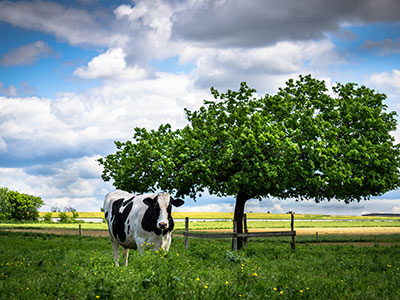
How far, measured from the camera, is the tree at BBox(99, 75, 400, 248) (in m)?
25.2

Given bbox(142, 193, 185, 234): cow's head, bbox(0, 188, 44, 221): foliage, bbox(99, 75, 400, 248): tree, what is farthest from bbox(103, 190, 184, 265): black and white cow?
bbox(0, 188, 44, 221): foliage

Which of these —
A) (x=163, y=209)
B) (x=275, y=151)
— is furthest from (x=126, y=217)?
(x=275, y=151)

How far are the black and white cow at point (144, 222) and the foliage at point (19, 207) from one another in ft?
285

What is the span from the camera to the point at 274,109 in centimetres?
2842

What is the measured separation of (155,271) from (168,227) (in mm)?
4331

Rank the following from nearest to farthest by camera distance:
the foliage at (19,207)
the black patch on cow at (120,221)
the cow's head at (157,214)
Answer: the cow's head at (157,214) < the black patch on cow at (120,221) < the foliage at (19,207)

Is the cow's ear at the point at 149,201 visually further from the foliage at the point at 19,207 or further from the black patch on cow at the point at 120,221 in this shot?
the foliage at the point at 19,207

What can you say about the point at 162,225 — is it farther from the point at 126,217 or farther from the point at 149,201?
the point at 126,217

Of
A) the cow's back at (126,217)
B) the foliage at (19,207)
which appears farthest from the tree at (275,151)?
the foliage at (19,207)

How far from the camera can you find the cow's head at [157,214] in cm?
1448

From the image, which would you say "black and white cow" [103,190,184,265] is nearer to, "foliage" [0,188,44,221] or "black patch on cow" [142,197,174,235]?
"black patch on cow" [142,197,174,235]

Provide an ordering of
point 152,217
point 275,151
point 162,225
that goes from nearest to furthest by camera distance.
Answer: point 162,225 → point 152,217 → point 275,151

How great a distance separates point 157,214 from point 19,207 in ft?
295

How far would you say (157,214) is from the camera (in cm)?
1467
